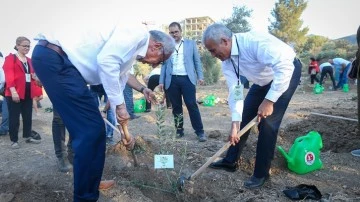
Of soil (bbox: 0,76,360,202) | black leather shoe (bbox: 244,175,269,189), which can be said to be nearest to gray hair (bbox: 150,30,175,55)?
soil (bbox: 0,76,360,202)

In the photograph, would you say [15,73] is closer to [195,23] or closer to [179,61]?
[179,61]

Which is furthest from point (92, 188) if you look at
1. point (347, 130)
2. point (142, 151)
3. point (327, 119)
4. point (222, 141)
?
point (327, 119)

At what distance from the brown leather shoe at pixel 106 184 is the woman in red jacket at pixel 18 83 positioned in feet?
8.53

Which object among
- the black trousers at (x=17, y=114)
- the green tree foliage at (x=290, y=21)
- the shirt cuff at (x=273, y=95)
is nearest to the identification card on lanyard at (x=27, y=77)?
the black trousers at (x=17, y=114)

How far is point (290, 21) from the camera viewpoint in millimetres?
29906

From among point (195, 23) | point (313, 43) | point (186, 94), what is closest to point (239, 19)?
point (195, 23)

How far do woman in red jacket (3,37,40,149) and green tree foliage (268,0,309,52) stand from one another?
2808 centimetres

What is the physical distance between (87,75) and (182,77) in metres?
2.49

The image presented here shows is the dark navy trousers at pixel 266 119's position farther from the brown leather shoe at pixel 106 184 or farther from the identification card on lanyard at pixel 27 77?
the identification card on lanyard at pixel 27 77

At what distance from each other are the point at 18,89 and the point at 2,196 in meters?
2.46

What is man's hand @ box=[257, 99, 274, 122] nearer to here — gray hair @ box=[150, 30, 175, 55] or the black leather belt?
gray hair @ box=[150, 30, 175, 55]

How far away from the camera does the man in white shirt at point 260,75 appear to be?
103 inches

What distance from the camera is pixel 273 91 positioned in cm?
267

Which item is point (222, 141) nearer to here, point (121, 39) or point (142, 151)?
point (142, 151)
